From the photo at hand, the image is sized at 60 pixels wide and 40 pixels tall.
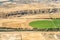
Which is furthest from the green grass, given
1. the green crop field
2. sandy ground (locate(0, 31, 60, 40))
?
sandy ground (locate(0, 31, 60, 40))

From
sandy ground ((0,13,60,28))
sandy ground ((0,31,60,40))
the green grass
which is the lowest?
sandy ground ((0,31,60,40))

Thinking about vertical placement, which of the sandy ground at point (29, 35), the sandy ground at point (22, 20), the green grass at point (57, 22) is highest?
A: the sandy ground at point (22, 20)

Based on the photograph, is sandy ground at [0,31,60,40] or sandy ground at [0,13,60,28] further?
sandy ground at [0,13,60,28]

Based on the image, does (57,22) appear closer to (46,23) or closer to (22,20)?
(46,23)

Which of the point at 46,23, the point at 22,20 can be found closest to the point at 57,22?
the point at 46,23

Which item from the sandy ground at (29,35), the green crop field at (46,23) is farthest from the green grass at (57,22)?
the sandy ground at (29,35)

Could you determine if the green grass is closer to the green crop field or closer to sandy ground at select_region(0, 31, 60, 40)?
the green crop field

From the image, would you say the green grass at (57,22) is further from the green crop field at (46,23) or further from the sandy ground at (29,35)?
the sandy ground at (29,35)

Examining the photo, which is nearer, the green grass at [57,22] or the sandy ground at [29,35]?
the sandy ground at [29,35]
